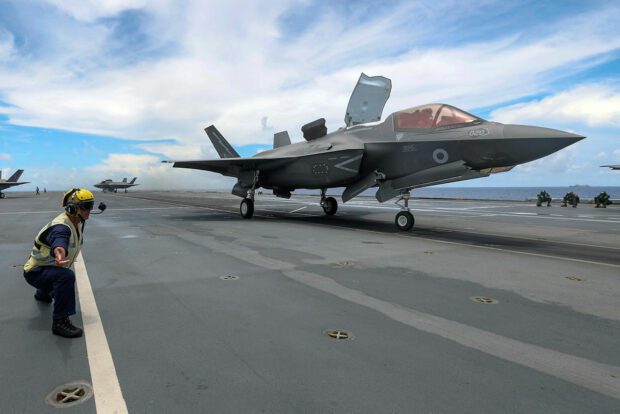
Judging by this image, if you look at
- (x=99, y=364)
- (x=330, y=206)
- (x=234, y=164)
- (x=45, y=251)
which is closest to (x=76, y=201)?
(x=45, y=251)

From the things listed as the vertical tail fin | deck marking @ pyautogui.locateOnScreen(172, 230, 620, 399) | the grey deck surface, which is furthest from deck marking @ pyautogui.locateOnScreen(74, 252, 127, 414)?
the vertical tail fin

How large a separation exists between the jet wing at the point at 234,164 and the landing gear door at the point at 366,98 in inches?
126

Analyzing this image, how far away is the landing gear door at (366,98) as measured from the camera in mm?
14086

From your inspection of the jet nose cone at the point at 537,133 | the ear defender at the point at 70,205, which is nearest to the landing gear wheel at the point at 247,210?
the jet nose cone at the point at 537,133

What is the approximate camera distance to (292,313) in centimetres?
366

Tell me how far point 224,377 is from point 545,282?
4.50 metres

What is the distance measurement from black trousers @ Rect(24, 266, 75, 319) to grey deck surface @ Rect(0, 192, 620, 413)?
10.6 inches

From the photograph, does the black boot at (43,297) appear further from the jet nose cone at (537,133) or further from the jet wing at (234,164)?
the jet wing at (234,164)

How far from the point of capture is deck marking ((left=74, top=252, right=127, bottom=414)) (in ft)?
7.03

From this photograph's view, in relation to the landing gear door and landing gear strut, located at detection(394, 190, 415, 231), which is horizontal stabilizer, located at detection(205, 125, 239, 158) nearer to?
the landing gear door

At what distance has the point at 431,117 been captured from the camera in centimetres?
945

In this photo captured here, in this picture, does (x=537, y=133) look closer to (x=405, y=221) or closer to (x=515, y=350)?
(x=405, y=221)

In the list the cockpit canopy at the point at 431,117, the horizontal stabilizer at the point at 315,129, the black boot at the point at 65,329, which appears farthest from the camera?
the horizontal stabilizer at the point at 315,129

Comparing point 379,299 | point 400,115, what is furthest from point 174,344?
point 400,115
